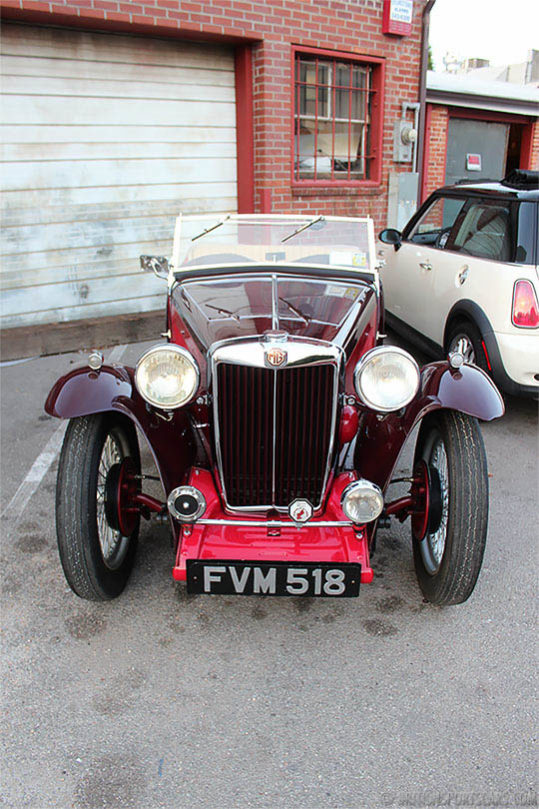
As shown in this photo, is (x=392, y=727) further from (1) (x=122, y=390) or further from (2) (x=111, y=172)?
(2) (x=111, y=172)

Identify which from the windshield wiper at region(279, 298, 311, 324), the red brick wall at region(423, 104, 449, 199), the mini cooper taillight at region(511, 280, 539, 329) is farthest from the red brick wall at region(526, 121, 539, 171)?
the windshield wiper at region(279, 298, 311, 324)

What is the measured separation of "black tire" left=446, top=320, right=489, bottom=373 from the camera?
4367 millimetres

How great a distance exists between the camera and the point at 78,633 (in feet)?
8.15

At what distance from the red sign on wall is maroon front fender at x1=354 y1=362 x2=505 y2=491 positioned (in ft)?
21.5

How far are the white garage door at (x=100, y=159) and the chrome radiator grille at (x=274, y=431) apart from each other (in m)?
4.66

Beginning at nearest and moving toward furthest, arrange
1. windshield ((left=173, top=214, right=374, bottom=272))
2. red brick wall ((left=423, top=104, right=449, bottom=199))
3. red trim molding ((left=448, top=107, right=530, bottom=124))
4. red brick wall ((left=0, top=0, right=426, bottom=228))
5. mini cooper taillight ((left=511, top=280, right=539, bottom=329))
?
windshield ((left=173, top=214, right=374, bottom=272)), mini cooper taillight ((left=511, top=280, right=539, bottom=329)), red brick wall ((left=0, top=0, right=426, bottom=228)), red brick wall ((left=423, top=104, right=449, bottom=199)), red trim molding ((left=448, top=107, right=530, bottom=124))

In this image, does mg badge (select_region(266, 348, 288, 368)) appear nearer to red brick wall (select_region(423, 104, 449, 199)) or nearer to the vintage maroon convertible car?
the vintage maroon convertible car

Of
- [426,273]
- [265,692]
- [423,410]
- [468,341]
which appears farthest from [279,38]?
[265,692]

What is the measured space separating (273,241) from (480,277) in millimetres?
1638

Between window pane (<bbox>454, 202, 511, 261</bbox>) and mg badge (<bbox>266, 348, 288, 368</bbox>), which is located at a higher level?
window pane (<bbox>454, 202, 511, 261</bbox>)

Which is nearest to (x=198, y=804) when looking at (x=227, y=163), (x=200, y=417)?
(x=200, y=417)

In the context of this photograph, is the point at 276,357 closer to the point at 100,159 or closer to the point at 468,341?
the point at 468,341

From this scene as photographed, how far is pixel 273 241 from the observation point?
373cm

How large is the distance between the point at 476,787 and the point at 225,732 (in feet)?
2.60
